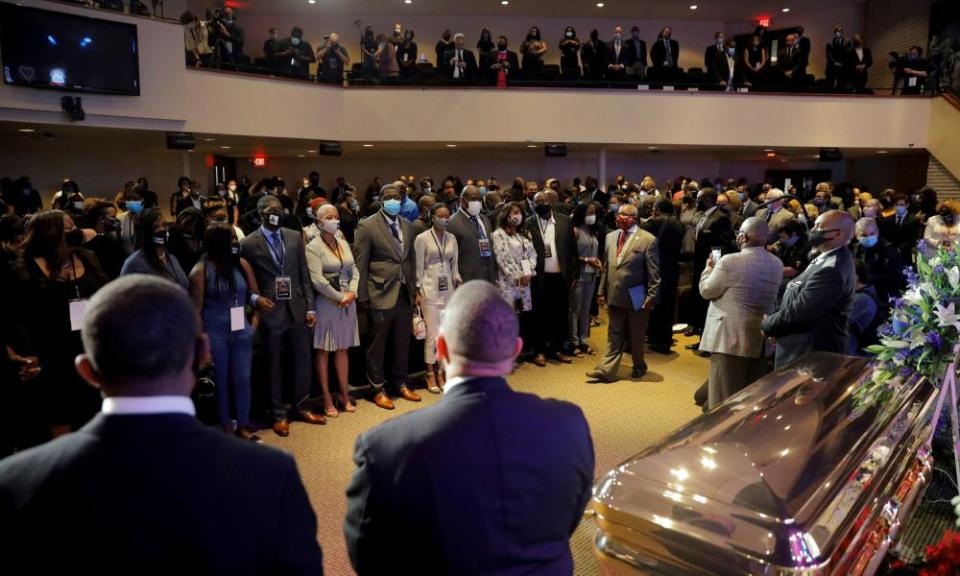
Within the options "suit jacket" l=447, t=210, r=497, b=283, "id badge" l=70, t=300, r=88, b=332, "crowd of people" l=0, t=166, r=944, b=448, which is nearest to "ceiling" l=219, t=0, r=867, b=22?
"crowd of people" l=0, t=166, r=944, b=448

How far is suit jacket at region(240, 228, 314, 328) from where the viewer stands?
4.55 meters

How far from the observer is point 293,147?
48.8 feet

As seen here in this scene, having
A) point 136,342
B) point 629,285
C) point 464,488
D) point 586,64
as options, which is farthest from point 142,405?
point 586,64

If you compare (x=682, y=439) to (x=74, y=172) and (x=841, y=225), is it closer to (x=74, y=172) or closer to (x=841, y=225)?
(x=841, y=225)

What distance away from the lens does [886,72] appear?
16.2 m

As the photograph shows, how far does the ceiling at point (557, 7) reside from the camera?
16.0 meters

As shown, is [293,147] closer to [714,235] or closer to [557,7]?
[557,7]

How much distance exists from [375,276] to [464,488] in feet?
13.1

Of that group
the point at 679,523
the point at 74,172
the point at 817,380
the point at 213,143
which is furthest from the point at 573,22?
the point at 679,523

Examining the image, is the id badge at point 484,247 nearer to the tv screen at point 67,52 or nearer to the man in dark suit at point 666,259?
the man in dark suit at point 666,259

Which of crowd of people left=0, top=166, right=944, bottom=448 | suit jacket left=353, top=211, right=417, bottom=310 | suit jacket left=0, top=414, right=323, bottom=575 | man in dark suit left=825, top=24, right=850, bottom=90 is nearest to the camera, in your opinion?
suit jacket left=0, top=414, right=323, bottom=575

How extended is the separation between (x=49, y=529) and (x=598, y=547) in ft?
5.33

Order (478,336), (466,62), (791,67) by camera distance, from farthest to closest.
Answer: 1. (791,67)
2. (466,62)
3. (478,336)

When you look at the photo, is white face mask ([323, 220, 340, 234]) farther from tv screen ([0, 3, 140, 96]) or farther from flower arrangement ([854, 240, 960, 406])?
tv screen ([0, 3, 140, 96])
